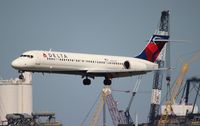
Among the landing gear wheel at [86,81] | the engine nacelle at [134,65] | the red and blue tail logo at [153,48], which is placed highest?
the red and blue tail logo at [153,48]

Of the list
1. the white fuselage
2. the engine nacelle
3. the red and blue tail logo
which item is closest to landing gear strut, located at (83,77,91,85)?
the white fuselage

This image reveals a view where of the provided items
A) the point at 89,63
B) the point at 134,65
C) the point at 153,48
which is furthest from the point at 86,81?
the point at 153,48

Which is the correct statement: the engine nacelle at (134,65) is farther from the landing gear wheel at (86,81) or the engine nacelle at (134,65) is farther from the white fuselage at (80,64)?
the landing gear wheel at (86,81)

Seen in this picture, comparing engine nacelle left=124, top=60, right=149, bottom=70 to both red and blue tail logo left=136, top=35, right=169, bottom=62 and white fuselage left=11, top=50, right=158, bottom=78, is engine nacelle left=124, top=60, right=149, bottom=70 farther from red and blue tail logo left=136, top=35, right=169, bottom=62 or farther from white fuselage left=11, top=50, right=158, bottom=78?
red and blue tail logo left=136, top=35, right=169, bottom=62

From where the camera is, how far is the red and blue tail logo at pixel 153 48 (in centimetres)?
14012

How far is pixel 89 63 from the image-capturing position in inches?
4894

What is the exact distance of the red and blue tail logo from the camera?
14012 centimetres

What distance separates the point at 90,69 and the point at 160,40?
23766 mm

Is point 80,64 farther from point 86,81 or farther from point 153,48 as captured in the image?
point 153,48

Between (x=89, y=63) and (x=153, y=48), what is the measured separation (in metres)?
22.1

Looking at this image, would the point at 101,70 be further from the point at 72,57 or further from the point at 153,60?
the point at 153,60

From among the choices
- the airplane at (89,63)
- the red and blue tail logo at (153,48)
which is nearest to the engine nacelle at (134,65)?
the airplane at (89,63)

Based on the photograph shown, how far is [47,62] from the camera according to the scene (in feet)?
384

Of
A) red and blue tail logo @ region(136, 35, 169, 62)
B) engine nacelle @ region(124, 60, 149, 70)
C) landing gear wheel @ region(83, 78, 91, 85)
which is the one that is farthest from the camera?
red and blue tail logo @ region(136, 35, 169, 62)
